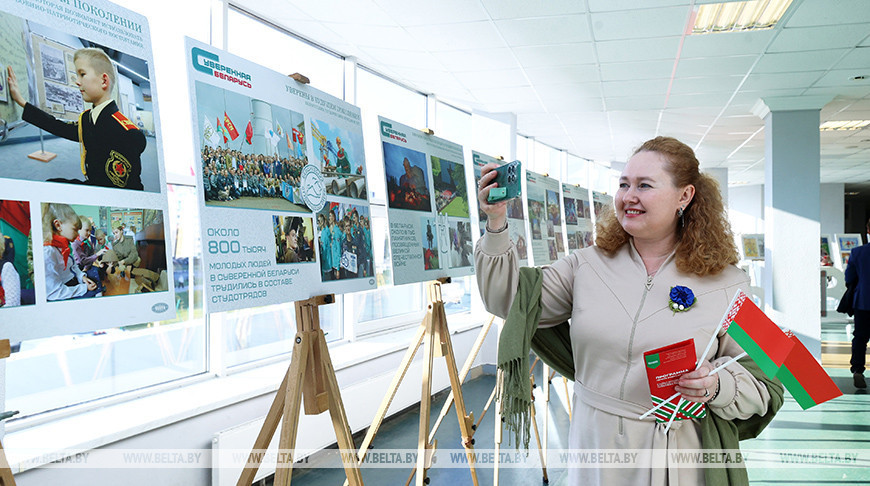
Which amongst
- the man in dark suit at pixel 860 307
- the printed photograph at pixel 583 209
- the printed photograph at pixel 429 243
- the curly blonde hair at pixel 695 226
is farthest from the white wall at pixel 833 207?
the curly blonde hair at pixel 695 226

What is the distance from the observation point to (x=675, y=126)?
24.4 feet

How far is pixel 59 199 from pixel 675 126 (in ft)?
25.3

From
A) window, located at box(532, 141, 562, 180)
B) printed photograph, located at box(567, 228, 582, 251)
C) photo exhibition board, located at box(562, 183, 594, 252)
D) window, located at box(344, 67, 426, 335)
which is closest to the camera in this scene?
window, located at box(344, 67, 426, 335)

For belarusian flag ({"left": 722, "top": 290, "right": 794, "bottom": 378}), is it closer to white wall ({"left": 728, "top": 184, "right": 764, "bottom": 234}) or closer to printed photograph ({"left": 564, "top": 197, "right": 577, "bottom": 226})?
printed photograph ({"left": 564, "top": 197, "right": 577, "bottom": 226})

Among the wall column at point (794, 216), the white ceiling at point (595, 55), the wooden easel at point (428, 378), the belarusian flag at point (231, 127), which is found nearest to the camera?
the belarusian flag at point (231, 127)

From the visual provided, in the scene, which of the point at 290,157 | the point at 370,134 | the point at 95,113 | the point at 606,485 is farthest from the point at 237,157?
the point at 370,134

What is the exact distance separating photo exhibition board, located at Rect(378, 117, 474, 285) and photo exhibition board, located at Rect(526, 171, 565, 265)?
142cm

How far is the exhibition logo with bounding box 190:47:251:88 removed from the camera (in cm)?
165

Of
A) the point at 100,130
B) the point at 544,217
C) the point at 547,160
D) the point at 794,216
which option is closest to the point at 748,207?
the point at 547,160

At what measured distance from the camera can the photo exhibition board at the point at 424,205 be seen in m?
2.66

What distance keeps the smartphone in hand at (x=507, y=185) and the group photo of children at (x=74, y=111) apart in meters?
0.96

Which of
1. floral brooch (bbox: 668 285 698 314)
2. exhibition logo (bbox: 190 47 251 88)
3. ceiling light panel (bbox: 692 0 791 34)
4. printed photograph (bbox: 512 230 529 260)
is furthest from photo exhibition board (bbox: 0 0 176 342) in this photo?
ceiling light panel (bbox: 692 0 791 34)

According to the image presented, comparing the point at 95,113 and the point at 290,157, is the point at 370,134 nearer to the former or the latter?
the point at 290,157

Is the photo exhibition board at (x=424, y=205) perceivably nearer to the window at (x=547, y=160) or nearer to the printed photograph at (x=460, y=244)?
the printed photograph at (x=460, y=244)
